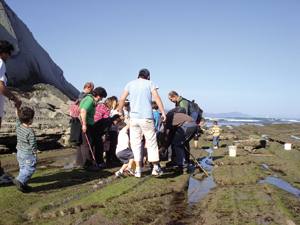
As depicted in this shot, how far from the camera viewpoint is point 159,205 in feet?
21.0

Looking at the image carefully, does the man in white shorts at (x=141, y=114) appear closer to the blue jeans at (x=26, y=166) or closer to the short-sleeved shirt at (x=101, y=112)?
the short-sleeved shirt at (x=101, y=112)

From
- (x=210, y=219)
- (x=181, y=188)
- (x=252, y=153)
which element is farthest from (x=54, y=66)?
(x=210, y=219)

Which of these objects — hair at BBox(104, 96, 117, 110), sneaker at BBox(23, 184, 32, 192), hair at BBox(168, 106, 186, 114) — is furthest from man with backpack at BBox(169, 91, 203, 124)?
sneaker at BBox(23, 184, 32, 192)

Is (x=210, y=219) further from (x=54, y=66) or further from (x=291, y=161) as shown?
(x=54, y=66)

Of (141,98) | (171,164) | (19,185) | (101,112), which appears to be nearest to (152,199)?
(19,185)

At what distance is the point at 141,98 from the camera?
8.43 metres

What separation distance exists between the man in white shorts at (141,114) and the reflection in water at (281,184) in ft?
8.54

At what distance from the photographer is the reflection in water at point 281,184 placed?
317 inches

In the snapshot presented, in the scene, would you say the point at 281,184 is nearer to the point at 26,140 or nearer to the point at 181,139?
the point at 181,139

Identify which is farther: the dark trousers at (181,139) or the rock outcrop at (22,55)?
the rock outcrop at (22,55)

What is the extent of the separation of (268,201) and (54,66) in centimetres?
2663

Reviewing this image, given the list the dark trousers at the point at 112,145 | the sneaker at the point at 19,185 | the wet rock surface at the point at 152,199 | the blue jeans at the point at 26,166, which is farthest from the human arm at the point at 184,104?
the sneaker at the point at 19,185

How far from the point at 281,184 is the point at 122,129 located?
3734mm

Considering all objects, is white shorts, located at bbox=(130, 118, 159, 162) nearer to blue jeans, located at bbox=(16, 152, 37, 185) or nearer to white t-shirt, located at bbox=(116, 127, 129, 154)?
white t-shirt, located at bbox=(116, 127, 129, 154)
